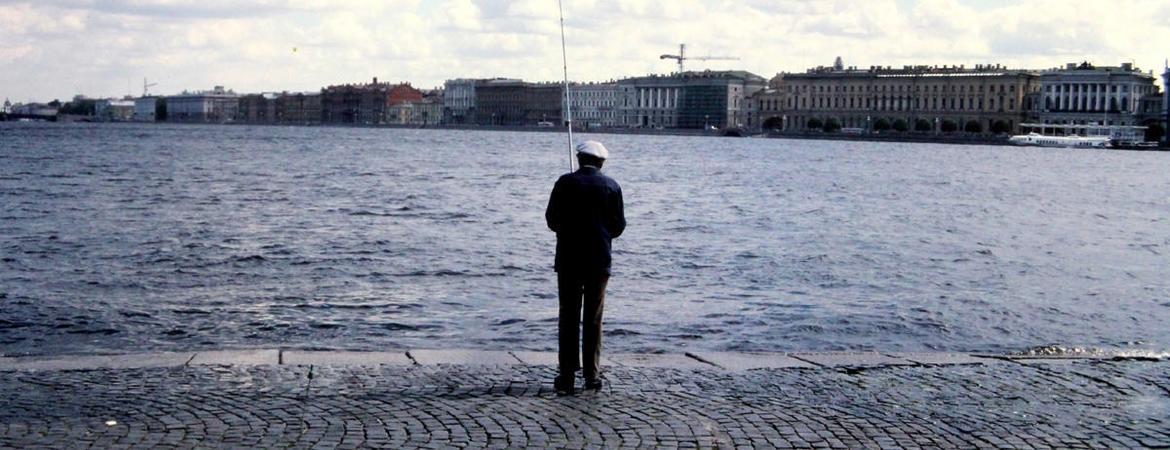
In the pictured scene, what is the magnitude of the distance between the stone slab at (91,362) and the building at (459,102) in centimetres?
16105

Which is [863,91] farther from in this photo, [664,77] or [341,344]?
[341,344]

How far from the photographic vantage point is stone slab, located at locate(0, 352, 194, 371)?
20.1 ft

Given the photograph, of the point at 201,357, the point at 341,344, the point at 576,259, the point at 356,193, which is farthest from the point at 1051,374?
the point at 356,193

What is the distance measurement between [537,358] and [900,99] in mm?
121583

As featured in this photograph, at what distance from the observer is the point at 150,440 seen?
470 cm

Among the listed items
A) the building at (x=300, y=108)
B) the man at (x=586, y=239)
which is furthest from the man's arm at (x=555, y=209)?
the building at (x=300, y=108)

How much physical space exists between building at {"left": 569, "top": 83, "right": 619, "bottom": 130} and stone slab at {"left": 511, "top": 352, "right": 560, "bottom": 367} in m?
144

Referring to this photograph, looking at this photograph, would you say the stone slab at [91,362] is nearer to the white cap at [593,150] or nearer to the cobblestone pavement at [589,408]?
the cobblestone pavement at [589,408]

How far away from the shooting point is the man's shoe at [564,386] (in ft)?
18.7

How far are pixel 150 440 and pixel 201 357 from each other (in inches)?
70.5

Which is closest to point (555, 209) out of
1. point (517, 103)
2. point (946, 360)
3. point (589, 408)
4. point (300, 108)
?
point (589, 408)

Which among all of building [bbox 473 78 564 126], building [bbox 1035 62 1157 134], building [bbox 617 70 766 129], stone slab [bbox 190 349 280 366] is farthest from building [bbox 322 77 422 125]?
stone slab [bbox 190 349 280 366]

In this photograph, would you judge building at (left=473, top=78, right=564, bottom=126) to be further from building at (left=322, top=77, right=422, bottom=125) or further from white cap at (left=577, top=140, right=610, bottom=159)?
white cap at (left=577, top=140, right=610, bottom=159)

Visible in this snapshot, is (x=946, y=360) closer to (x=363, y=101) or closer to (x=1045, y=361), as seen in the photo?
(x=1045, y=361)
